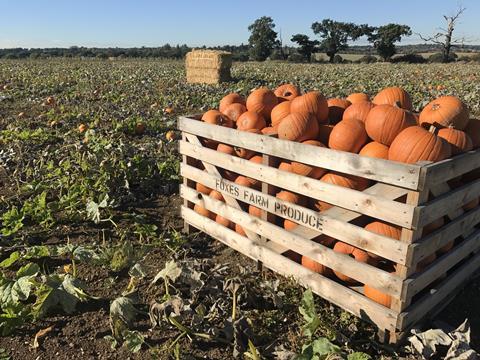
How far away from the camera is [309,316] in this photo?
125 inches

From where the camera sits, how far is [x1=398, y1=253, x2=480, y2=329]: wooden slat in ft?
10.6

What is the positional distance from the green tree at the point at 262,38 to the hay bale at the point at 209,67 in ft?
186

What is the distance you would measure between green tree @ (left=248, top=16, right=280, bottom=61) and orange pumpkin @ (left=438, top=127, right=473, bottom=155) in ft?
252

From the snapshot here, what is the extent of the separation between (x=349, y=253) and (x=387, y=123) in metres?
1.11

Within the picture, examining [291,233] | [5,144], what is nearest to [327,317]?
[291,233]

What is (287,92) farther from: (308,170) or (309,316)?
(309,316)

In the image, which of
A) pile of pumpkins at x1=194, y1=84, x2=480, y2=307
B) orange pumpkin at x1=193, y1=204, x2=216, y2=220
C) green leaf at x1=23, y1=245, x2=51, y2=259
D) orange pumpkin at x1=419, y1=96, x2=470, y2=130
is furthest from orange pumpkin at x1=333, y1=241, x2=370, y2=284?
green leaf at x1=23, y1=245, x2=51, y2=259

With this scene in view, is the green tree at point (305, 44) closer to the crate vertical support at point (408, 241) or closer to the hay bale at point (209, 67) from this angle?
the hay bale at point (209, 67)

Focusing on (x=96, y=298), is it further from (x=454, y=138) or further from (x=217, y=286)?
(x=454, y=138)

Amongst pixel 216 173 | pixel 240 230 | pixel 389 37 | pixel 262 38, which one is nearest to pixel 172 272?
pixel 240 230

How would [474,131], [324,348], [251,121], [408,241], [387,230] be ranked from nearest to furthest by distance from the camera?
[324,348]
[408,241]
[387,230]
[474,131]
[251,121]

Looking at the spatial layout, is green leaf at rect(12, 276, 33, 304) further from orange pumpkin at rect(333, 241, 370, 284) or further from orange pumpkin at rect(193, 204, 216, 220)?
orange pumpkin at rect(333, 241, 370, 284)

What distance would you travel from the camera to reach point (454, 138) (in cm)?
347

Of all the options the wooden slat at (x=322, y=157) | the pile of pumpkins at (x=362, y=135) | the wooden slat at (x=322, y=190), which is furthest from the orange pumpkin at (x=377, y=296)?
the wooden slat at (x=322, y=157)
